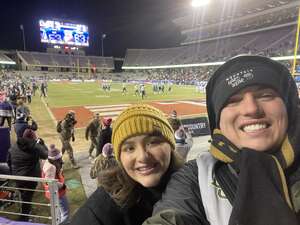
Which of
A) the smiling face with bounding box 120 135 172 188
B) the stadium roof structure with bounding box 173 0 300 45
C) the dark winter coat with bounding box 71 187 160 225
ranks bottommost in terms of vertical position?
the dark winter coat with bounding box 71 187 160 225

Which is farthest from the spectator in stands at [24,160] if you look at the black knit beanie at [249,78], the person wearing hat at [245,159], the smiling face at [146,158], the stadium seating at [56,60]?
the stadium seating at [56,60]

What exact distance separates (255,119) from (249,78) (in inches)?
7.7

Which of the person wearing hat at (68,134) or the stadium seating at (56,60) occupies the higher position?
the stadium seating at (56,60)

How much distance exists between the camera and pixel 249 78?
1294 millimetres

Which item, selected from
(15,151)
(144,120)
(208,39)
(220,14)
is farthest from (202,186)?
(208,39)

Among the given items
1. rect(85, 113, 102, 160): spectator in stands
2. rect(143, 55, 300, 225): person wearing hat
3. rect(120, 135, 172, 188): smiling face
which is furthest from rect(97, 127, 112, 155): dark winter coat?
rect(143, 55, 300, 225): person wearing hat

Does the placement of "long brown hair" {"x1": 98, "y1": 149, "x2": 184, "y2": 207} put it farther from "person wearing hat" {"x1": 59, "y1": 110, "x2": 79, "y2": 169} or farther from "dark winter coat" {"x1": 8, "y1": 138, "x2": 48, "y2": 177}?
"person wearing hat" {"x1": 59, "y1": 110, "x2": 79, "y2": 169}

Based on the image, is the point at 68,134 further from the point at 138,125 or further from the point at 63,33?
the point at 63,33

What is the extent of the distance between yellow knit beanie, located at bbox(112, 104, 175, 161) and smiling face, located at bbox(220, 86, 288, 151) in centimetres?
74

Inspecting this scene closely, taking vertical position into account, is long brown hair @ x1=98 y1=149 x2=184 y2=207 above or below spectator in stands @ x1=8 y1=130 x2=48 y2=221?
above

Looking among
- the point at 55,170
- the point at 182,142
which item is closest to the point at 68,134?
the point at 55,170

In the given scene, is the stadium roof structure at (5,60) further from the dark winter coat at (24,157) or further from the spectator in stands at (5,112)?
the dark winter coat at (24,157)

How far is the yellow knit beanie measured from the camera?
195 centimetres

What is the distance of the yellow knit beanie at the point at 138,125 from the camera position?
6.39ft
